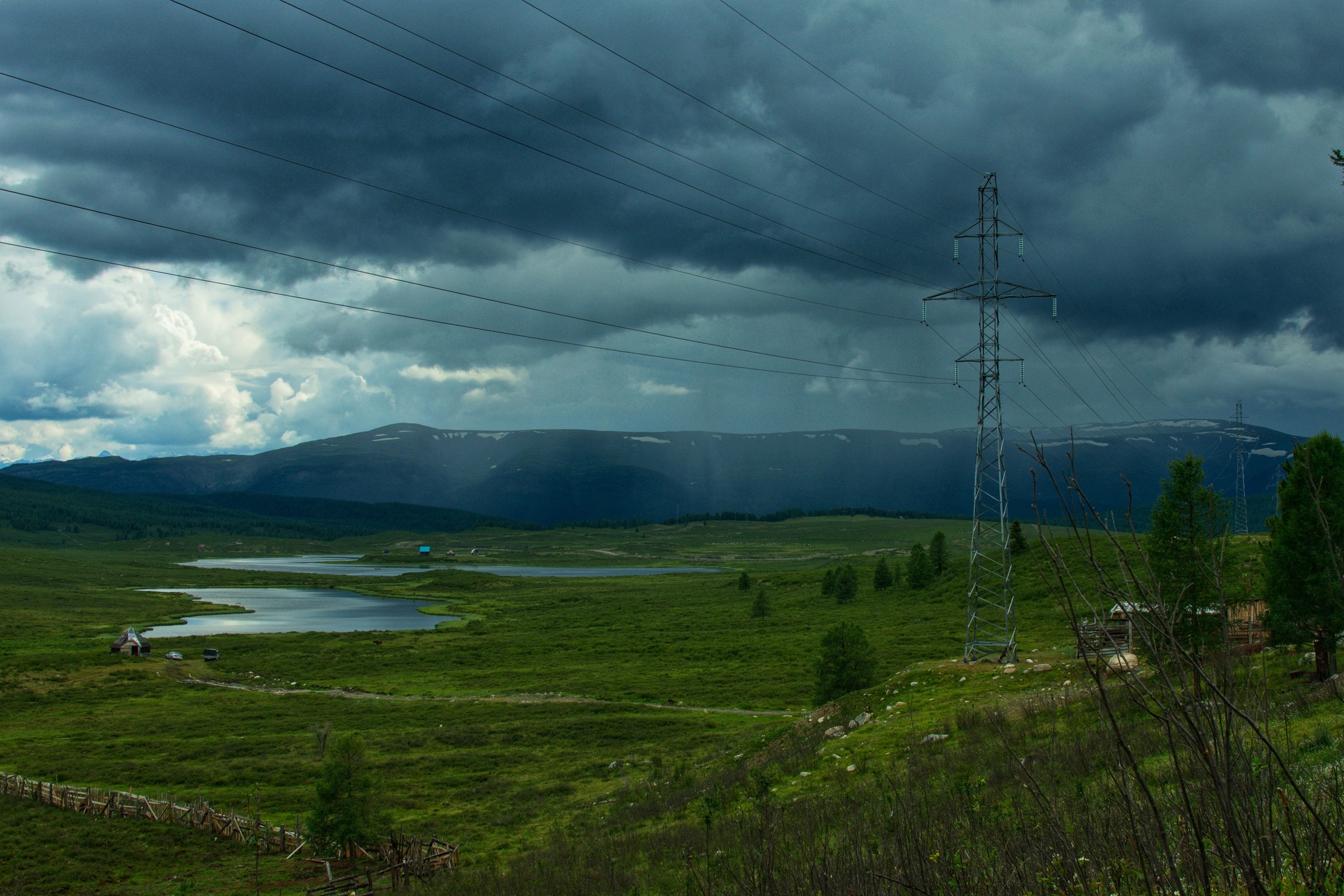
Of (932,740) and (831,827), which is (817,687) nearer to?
(932,740)

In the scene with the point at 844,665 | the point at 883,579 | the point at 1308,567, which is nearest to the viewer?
the point at 1308,567

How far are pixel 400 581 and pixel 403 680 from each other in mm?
112177

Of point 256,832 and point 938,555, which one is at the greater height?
point 938,555

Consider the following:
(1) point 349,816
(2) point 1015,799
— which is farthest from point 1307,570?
(1) point 349,816

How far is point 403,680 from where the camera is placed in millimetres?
59250

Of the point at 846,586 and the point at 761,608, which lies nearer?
the point at 761,608

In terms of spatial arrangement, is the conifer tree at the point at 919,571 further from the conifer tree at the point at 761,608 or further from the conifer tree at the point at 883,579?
the conifer tree at the point at 761,608

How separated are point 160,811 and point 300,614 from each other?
8853cm

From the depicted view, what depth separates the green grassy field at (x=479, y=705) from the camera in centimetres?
2545

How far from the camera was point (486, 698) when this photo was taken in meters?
51.5

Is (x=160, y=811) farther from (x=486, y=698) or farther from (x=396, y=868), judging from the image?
(x=486, y=698)

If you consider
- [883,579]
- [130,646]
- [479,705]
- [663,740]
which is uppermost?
[883,579]

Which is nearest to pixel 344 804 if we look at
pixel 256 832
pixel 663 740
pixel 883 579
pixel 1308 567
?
pixel 256 832

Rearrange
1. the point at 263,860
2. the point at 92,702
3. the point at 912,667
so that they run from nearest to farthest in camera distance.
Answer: the point at 263,860, the point at 912,667, the point at 92,702
